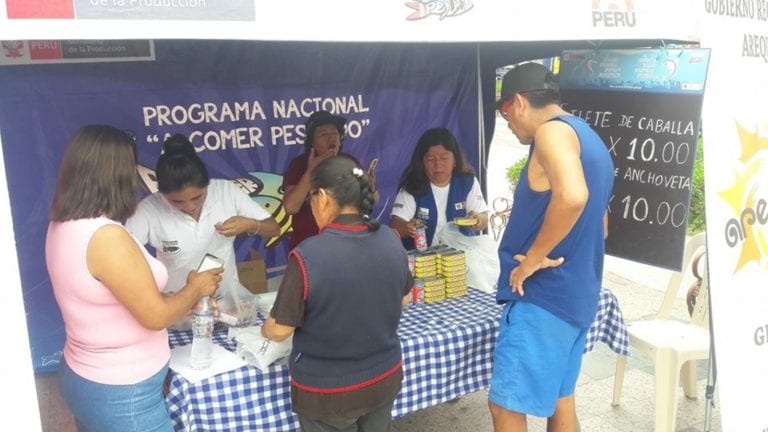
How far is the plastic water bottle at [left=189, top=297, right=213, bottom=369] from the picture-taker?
2.12 m

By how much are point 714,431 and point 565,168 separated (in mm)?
2155

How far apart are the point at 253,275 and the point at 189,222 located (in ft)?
2.11

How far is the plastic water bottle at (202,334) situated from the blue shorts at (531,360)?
1.05 m

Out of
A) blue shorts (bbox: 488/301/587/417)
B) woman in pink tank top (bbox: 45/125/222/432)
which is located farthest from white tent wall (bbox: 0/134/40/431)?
blue shorts (bbox: 488/301/587/417)

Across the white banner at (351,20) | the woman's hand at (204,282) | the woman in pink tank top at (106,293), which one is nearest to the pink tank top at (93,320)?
the woman in pink tank top at (106,293)

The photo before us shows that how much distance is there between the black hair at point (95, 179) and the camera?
1.74 m

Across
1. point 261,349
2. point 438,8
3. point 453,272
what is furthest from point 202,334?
point 438,8

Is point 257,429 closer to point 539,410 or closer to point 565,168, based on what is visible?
point 539,410

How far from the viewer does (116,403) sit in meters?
1.86

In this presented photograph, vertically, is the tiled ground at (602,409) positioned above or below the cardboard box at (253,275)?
below

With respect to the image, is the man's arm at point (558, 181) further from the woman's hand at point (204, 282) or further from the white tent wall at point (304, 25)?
the woman's hand at point (204, 282)

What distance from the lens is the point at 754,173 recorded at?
2469mm

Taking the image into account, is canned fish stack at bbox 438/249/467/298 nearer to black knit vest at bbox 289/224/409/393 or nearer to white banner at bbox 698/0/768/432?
black knit vest at bbox 289/224/409/393

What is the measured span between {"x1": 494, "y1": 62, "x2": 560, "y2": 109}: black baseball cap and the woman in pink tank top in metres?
1.31
